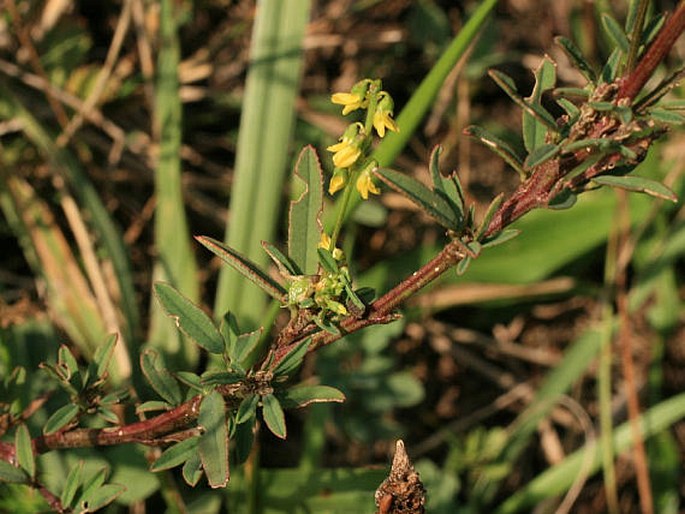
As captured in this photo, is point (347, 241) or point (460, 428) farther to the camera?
point (460, 428)

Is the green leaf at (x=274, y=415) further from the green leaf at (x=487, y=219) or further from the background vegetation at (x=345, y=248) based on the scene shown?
the background vegetation at (x=345, y=248)

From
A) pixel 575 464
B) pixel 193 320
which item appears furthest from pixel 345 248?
pixel 193 320

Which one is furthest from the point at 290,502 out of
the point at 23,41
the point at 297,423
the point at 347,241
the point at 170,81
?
the point at 23,41

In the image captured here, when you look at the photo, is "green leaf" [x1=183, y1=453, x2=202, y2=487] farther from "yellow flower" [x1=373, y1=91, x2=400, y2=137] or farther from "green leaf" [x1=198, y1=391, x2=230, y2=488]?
"yellow flower" [x1=373, y1=91, x2=400, y2=137]

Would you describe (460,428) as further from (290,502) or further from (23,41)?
(23,41)

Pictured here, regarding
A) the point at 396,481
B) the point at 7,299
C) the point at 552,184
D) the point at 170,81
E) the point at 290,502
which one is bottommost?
the point at 396,481

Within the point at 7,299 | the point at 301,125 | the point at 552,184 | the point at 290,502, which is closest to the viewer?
the point at 552,184
